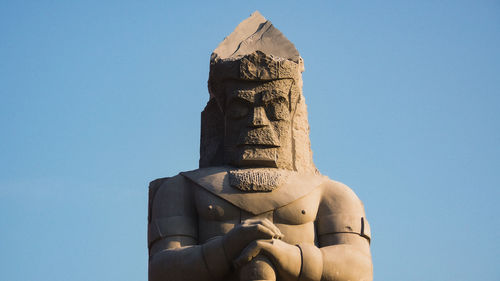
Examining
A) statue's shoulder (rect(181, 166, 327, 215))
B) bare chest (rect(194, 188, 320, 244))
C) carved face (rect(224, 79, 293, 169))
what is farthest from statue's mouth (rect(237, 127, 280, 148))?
bare chest (rect(194, 188, 320, 244))

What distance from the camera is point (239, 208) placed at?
798cm

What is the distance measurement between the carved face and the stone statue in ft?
0.03

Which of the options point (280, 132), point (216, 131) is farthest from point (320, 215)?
point (216, 131)

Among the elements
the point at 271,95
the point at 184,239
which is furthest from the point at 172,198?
the point at 271,95

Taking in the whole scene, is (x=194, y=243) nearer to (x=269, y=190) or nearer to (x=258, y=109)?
(x=269, y=190)

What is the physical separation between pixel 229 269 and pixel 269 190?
3.04 ft

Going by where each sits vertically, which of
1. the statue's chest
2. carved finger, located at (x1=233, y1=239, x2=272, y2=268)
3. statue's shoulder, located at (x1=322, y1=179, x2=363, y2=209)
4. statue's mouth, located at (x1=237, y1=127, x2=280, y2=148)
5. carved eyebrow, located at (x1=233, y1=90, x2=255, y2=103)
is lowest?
carved finger, located at (x1=233, y1=239, x2=272, y2=268)

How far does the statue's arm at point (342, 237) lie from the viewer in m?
7.65

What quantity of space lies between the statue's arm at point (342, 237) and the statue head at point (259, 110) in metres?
0.56

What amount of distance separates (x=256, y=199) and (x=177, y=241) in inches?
35.4

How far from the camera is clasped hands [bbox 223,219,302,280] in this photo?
7.43m

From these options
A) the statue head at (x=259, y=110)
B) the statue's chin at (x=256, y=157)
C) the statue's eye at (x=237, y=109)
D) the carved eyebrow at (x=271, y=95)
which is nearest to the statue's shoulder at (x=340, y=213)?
the statue head at (x=259, y=110)

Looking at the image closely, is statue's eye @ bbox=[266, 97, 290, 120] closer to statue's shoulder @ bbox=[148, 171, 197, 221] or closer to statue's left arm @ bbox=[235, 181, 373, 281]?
statue's left arm @ bbox=[235, 181, 373, 281]

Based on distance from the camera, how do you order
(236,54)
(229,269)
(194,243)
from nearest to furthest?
(229,269)
(194,243)
(236,54)
